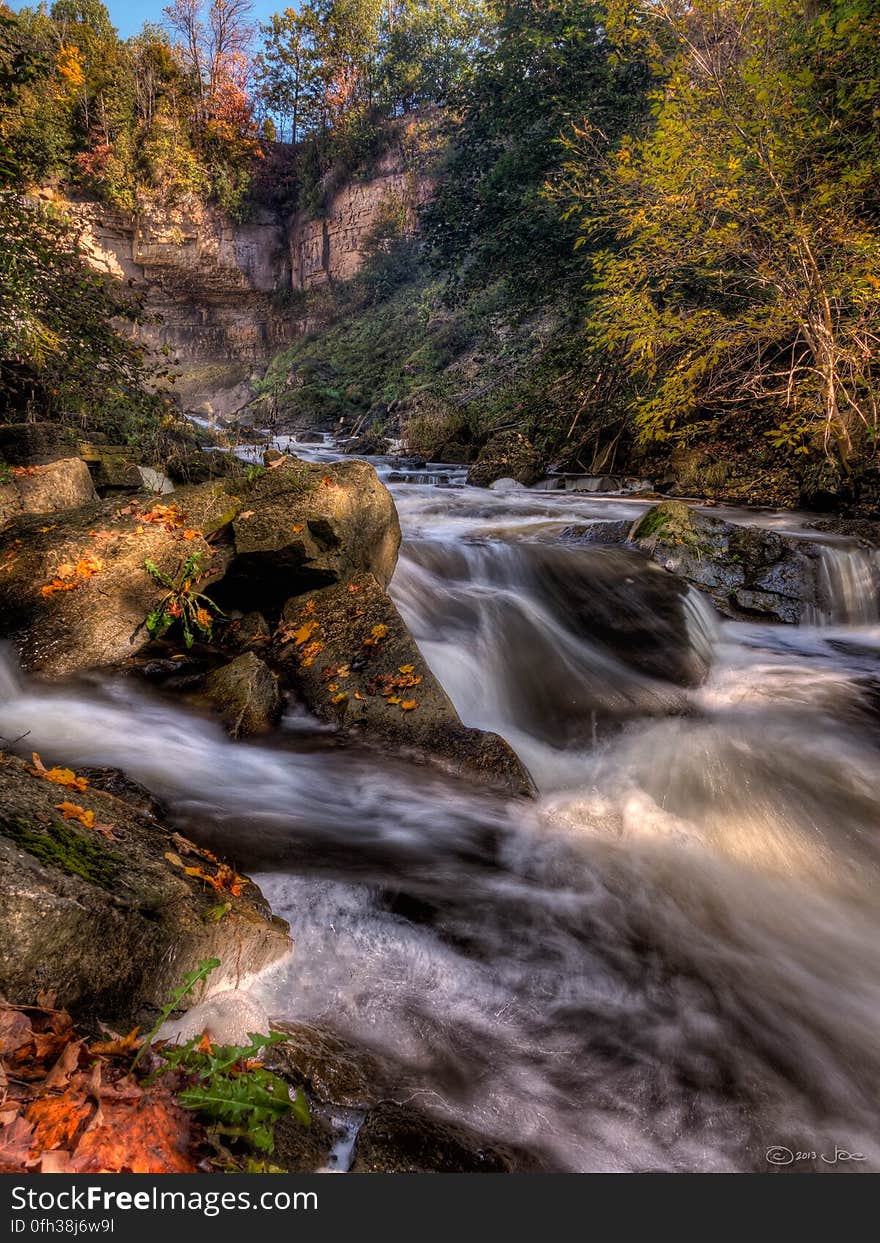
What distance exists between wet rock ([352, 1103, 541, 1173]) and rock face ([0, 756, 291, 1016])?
59 cm

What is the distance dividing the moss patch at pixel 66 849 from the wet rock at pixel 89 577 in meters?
2.72

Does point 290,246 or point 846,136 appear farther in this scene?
point 290,246

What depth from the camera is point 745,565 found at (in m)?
6.60

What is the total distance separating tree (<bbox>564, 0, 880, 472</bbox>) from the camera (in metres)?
6.68

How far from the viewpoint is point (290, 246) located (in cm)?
3375

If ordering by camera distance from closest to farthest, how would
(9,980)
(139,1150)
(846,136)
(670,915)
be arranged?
(139,1150) < (9,980) < (670,915) < (846,136)

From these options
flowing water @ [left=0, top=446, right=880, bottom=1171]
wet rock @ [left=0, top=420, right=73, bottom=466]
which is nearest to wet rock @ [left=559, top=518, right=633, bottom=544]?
flowing water @ [left=0, top=446, right=880, bottom=1171]

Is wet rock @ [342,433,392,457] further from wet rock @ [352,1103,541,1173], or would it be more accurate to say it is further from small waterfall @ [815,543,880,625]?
wet rock @ [352,1103,541,1173]

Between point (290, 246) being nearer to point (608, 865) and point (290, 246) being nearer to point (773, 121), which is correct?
point (773, 121)

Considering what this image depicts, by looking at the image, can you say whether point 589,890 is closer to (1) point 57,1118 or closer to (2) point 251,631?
(1) point 57,1118

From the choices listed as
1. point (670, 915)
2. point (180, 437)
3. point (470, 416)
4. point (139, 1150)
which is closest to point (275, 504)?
point (670, 915)

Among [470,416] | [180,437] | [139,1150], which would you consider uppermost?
[470,416]

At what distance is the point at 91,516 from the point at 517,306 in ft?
41.8

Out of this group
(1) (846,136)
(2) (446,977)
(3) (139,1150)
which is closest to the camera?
(3) (139,1150)
